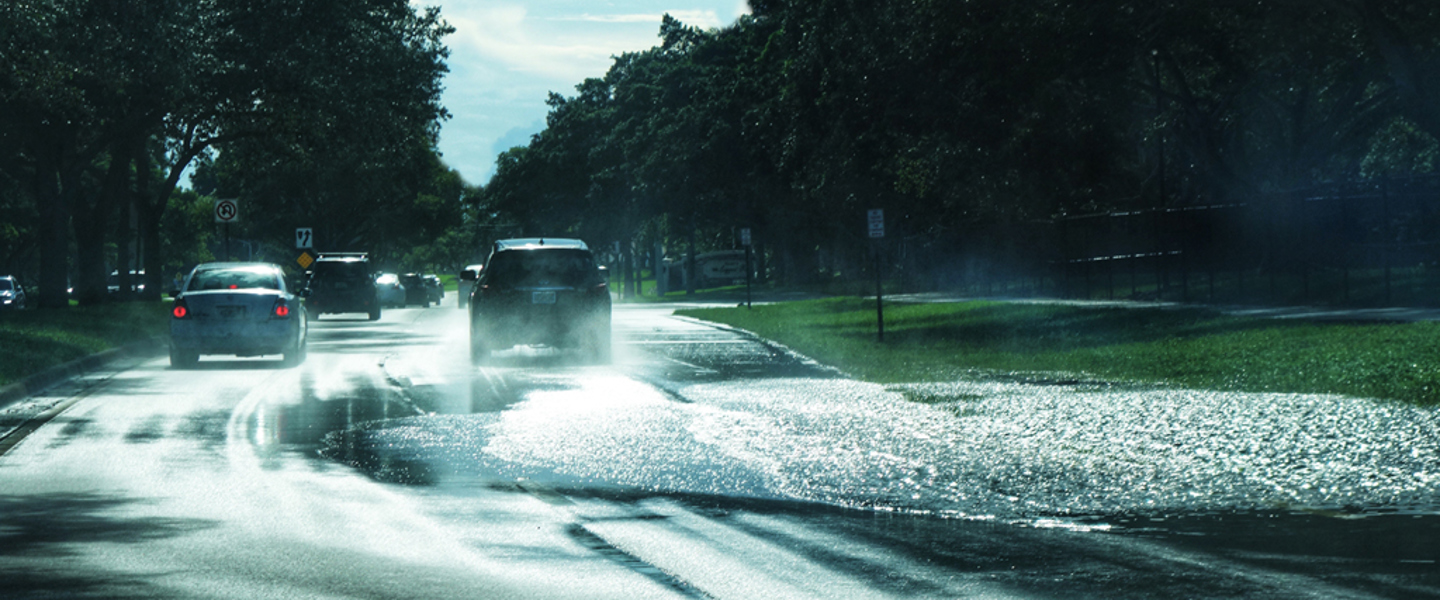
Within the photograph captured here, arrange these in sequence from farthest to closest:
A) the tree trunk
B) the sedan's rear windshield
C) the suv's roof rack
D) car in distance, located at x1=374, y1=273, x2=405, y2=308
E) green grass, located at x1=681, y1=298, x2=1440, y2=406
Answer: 1. car in distance, located at x1=374, y1=273, x2=405, y2=308
2. the tree trunk
3. the suv's roof rack
4. the sedan's rear windshield
5. green grass, located at x1=681, y1=298, x2=1440, y2=406

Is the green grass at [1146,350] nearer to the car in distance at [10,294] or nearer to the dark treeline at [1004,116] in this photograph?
the dark treeline at [1004,116]

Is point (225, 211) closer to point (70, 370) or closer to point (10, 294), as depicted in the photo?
point (70, 370)

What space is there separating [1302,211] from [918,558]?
74.1 ft

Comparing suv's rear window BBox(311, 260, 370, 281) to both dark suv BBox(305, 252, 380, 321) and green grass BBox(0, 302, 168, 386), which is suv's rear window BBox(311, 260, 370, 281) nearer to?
dark suv BBox(305, 252, 380, 321)

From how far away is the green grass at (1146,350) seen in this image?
49.5ft

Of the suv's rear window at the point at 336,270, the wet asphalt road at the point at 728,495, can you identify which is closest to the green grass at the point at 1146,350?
the wet asphalt road at the point at 728,495

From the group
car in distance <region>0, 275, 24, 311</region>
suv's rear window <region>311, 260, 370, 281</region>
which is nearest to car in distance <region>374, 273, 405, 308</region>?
car in distance <region>0, 275, 24, 311</region>

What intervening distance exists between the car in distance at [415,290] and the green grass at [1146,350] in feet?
111

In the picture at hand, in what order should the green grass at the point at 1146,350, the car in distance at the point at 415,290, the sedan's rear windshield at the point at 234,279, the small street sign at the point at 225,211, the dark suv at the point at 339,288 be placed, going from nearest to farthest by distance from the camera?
the green grass at the point at 1146,350, the sedan's rear windshield at the point at 234,279, the small street sign at the point at 225,211, the dark suv at the point at 339,288, the car in distance at the point at 415,290

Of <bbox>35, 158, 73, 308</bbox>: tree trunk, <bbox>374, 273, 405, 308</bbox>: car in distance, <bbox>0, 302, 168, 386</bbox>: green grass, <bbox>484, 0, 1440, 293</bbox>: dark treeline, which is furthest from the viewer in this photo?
<bbox>374, 273, 405, 308</bbox>: car in distance

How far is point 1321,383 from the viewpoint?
47.9 ft

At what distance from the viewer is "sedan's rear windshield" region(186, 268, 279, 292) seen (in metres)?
22.3

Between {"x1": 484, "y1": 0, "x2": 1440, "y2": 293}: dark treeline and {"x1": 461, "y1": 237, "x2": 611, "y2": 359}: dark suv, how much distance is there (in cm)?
763

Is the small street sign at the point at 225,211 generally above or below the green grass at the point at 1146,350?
above
